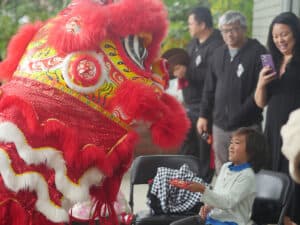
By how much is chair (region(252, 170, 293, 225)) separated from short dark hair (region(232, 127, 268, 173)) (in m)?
0.15

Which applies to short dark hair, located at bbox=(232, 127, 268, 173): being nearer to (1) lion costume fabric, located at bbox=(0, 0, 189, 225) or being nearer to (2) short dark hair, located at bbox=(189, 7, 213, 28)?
(1) lion costume fabric, located at bbox=(0, 0, 189, 225)

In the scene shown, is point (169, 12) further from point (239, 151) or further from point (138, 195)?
point (239, 151)

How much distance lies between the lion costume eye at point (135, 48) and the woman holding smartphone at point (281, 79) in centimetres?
151

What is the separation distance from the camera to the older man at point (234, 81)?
143 inches

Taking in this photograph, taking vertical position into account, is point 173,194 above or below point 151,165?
below

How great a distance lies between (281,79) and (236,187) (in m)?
0.88

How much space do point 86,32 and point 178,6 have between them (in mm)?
5443

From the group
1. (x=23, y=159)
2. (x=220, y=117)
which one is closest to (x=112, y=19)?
(x=23, y=159)

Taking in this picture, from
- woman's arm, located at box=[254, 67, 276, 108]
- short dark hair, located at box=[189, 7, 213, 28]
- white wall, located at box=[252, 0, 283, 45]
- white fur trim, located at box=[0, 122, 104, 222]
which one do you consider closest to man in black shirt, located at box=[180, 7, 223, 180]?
short dark hair, located at box=[189, 7, 213, 28]

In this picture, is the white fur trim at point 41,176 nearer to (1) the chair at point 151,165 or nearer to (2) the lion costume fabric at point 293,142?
(2) the lion costume fabric at point 293,142

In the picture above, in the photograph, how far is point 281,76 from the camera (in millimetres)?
3205

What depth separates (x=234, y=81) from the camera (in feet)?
12.0

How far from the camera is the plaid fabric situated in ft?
9.86

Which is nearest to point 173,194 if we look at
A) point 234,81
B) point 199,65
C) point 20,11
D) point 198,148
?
point 234,81
